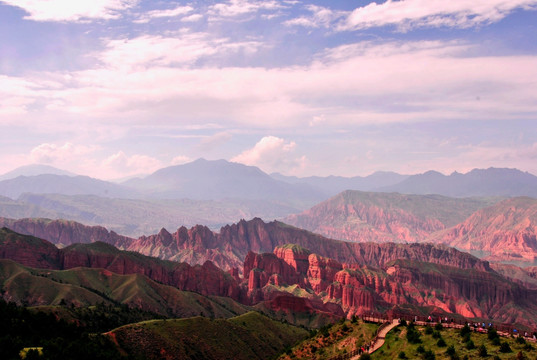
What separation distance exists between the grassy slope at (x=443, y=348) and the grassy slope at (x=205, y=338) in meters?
61.1

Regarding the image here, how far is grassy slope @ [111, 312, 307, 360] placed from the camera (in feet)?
427

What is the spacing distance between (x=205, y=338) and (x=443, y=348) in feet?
267

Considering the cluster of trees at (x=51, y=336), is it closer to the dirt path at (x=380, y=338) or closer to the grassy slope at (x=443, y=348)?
the dirt path at (x=380, y=338)

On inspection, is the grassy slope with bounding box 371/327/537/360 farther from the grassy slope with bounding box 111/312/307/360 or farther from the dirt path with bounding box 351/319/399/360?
the grassy slope with bounding box 111/312/307/360

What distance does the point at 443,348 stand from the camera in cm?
8075

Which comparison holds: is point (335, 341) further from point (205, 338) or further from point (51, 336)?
point (51, 336)

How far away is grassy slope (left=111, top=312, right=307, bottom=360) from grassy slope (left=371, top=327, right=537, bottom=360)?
61.1 metres

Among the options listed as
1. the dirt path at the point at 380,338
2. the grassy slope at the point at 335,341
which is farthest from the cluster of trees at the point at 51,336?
the dirt path at the point at 380,338

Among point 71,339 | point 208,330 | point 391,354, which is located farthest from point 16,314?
point 391,354

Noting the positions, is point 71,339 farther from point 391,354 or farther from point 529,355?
point 529,355

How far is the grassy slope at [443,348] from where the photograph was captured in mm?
75375

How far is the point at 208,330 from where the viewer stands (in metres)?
154

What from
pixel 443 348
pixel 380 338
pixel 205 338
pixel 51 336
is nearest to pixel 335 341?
pixel 380 338

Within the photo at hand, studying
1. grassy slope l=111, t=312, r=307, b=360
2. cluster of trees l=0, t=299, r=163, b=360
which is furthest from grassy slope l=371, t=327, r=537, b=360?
grassy slope l=111, t=312, r=307, b=360
